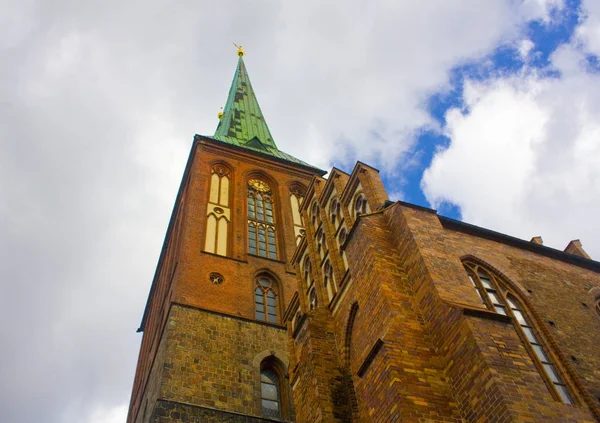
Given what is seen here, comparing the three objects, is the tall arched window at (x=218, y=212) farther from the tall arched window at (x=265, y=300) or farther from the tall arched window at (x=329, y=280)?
the tall arched window at (x=329, y=280)

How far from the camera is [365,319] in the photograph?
9.54 meters

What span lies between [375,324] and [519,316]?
2728 millimetres

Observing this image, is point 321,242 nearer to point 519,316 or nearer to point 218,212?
point 519,316

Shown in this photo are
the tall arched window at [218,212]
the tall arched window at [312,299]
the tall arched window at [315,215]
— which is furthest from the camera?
the tall arched window at [218,212]

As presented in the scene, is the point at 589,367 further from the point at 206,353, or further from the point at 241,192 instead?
the point at 241,192

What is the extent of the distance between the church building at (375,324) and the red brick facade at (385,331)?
0.09 feet

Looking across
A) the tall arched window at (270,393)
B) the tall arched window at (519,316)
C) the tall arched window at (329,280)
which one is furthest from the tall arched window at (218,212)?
the tall arched window at (519,316)

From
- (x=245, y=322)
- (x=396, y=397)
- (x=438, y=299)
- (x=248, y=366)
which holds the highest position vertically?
(x=245, y=322)

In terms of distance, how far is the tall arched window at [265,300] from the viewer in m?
19.4

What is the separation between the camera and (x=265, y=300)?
2009 cm

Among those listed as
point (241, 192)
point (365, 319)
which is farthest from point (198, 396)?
point (241, 192)

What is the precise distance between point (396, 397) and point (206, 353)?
949 cm

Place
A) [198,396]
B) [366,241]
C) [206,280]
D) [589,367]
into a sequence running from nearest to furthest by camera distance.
Result: [589,367]
[366,241]
[198,396]
[206,280]

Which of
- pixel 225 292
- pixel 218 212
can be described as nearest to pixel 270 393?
pixel 225 292
